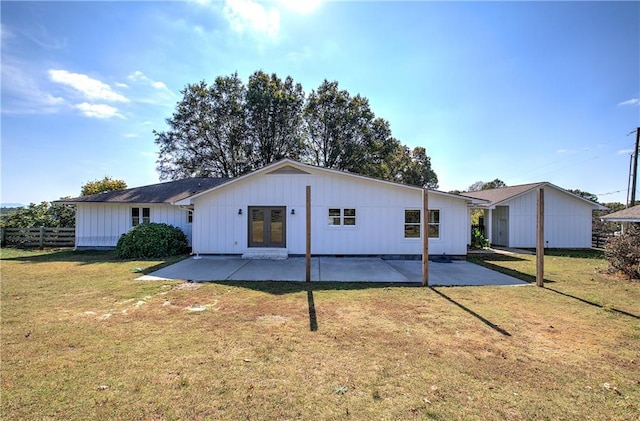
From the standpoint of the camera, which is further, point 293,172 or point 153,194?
point 153,194

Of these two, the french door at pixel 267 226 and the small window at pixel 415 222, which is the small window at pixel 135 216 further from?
the small window at pixel 415 222

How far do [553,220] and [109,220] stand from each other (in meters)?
24.8

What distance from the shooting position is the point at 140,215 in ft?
52.3

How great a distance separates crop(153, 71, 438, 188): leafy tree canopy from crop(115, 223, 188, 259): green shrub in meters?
14.9

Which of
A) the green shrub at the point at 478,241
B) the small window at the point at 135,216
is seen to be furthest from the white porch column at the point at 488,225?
the small window at the point at 135,216

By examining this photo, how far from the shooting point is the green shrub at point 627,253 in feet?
29.0

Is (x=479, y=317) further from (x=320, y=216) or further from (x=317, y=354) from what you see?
(x=320, y=216)

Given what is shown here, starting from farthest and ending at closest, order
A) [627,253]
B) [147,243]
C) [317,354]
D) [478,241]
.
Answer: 1. [478,241]
2. [147,243]
3. [627,253]
4. [317,354]

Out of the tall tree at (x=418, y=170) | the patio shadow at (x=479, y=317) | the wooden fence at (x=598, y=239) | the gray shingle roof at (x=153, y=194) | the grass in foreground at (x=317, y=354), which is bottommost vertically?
the patio shadow at (x=479, y=317)

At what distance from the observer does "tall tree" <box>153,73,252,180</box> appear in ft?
89.6

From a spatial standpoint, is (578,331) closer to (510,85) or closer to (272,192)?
(272,192)

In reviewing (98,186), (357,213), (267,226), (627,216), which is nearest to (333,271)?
(357,213)

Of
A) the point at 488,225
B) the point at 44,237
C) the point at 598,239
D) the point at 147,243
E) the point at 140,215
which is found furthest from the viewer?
the point at 488,225

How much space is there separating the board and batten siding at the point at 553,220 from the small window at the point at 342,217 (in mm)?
10374
